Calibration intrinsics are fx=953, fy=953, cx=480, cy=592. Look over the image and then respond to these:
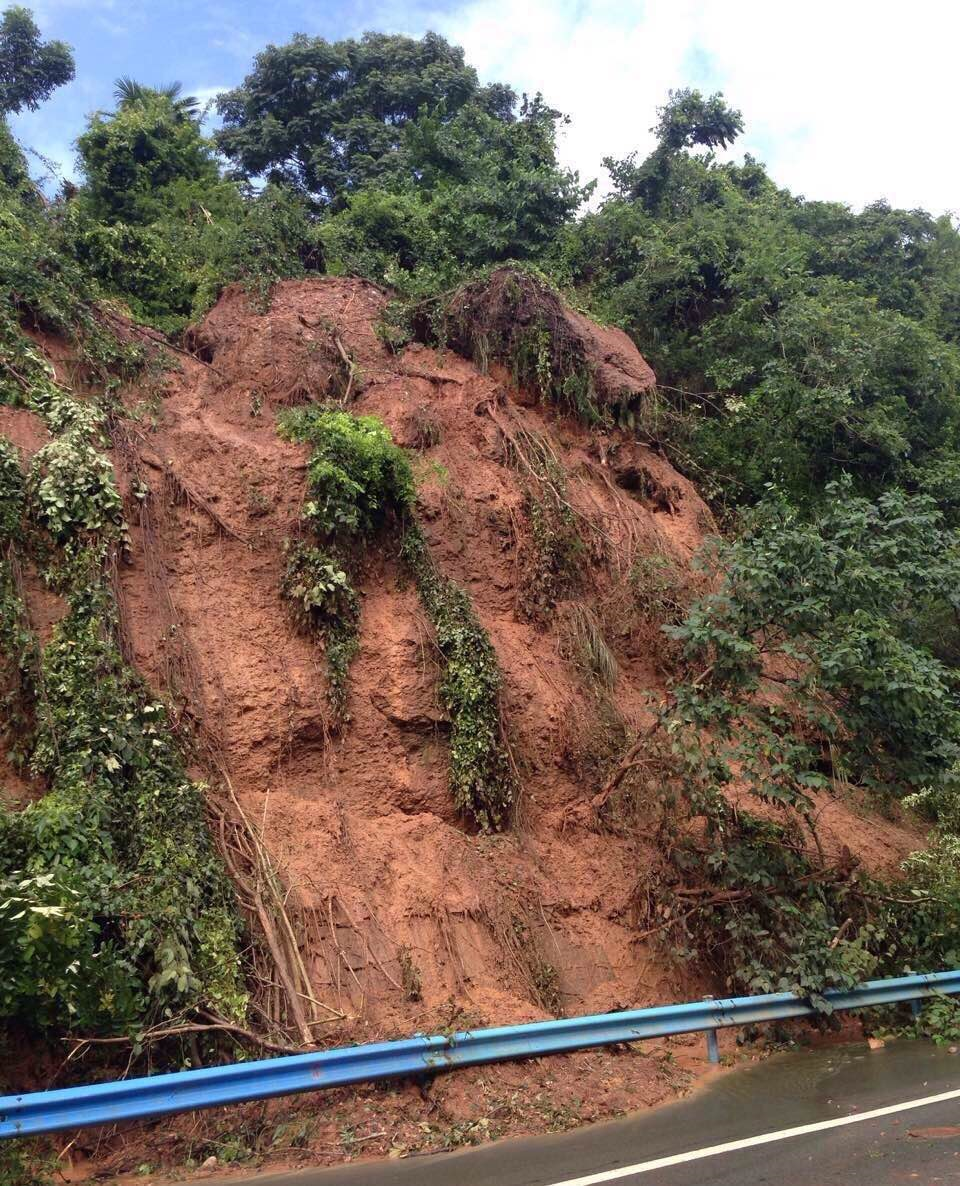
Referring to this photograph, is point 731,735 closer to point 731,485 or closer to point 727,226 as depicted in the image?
point 731,485

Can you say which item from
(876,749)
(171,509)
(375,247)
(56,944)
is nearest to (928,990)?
(876,749)

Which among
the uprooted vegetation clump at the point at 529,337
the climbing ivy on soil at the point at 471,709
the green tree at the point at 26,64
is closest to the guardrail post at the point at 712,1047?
the climbing ivy on soil at the point at 471,709

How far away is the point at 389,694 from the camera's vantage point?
31.4 feet

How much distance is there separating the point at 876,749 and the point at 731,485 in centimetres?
786

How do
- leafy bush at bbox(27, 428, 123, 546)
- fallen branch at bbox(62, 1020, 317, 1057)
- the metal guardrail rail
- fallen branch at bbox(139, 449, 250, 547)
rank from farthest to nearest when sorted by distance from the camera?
fallen branch at bbox(139, 449, 250, 547) → leafy bush at bbox(27, 428, 123, 546) → fallen branch at bbox(62, 1020, 317, 1057) → the metal guardrail rail

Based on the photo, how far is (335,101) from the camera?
77.0 ft

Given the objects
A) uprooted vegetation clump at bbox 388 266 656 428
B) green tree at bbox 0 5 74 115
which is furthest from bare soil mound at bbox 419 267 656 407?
green tree at bbox 0 5 74 115

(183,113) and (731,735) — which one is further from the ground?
(183,113)

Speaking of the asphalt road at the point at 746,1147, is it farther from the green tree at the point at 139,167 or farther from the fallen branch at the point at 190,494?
the green tree at the point at 139,167

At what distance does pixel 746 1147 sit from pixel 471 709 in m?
4.76

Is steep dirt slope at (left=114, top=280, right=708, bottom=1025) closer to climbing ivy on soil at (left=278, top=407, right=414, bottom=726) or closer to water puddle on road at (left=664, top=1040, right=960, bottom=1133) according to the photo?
climbing ivy on soil at (left=278, top=407, right=414, bottom=726)

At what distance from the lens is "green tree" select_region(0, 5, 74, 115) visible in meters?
23.2

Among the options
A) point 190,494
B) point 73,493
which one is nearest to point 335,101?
point 190,494

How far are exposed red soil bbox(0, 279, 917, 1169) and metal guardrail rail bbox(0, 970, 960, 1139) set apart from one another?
0.33 m
